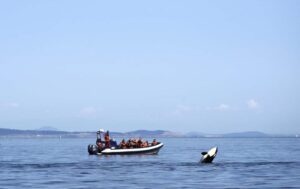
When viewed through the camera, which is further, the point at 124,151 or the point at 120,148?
the point at 120,148

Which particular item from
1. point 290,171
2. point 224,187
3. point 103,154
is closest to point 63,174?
point 224,187

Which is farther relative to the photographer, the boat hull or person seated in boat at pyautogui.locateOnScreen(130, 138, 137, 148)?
person seated in boat at pyautogui.locateOnScreen(130, 138, 137, 148)

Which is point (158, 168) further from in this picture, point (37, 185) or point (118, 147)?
point (118, 147)

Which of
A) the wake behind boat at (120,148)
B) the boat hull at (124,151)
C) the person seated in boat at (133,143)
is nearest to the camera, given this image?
the boat hull at (124,151)

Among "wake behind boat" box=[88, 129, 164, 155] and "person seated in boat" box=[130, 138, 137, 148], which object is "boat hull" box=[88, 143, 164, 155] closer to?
"wake behind boat" box=[88, 129, 164, 155]

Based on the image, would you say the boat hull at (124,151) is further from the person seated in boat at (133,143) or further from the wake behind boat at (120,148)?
the person seated in boat at (133,143)

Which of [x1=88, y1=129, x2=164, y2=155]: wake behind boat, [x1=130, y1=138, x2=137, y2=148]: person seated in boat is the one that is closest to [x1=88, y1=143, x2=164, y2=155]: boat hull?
[x1=88, y1=129, x2=164, y2=155]: wake behind boat

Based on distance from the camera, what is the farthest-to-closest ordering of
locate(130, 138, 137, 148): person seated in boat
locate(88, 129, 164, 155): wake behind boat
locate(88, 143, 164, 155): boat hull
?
locate(130, 138, 137, 148): person seated in boat
locate(88, 129, 164, 155): wake behind boat
locate(88, 143, 164, 155): boat hull

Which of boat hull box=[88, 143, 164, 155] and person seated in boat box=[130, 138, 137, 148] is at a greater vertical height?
person seated in boat box=[130, 138, 137, 148]

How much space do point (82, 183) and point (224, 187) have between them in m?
10.1

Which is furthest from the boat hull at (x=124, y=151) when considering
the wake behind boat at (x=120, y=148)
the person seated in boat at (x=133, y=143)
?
the person seated in boat at (x=133, y=143)

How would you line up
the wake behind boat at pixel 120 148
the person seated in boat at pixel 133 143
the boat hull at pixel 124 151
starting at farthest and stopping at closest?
the person seated in boat at pixel 133 143
the wake behind boat at pixel 120 148
the boat hull at pixel 124 151

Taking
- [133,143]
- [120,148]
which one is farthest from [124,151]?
[133,143]

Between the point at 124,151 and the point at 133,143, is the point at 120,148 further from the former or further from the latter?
the point at 133,143
